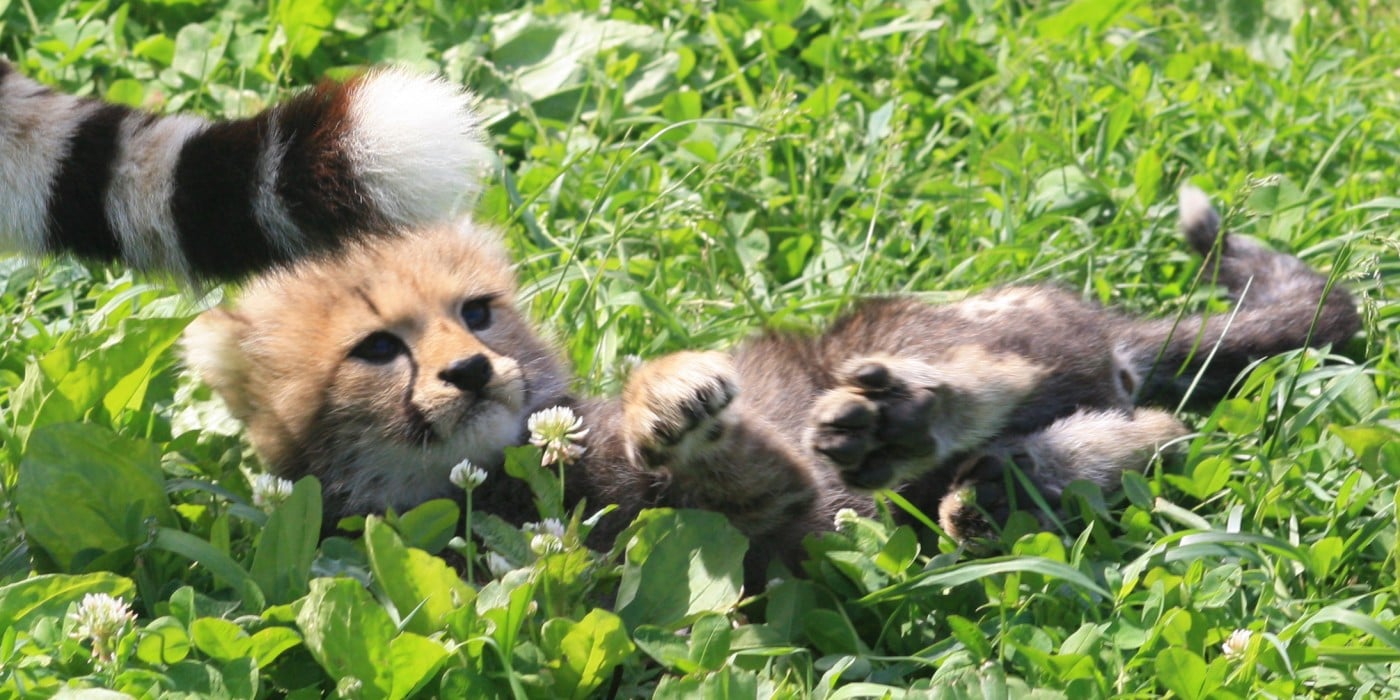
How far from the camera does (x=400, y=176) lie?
2.58m

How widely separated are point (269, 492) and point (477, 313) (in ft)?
2.36

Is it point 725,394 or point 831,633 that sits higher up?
point 725,394

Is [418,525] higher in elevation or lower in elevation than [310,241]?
lower

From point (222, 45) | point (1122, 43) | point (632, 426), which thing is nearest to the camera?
point (632, 426)

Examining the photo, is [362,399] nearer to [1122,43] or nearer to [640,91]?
[640,91]

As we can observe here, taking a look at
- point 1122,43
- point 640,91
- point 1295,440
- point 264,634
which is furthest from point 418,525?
point 1122,43

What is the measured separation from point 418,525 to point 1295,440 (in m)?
1.94

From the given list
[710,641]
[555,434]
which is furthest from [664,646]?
[555,434]

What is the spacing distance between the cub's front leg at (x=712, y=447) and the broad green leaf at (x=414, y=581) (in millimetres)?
596

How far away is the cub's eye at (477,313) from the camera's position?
362 centimetres

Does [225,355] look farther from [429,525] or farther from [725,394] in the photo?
[725,394]

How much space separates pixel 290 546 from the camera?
2836 mm

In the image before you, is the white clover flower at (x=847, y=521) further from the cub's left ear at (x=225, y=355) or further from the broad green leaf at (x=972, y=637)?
the cub's left ear at (x=225, y=355)

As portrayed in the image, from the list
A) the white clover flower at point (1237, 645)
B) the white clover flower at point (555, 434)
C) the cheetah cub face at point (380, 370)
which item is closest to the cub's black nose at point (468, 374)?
the cheetah cub face at point (380, 370)
